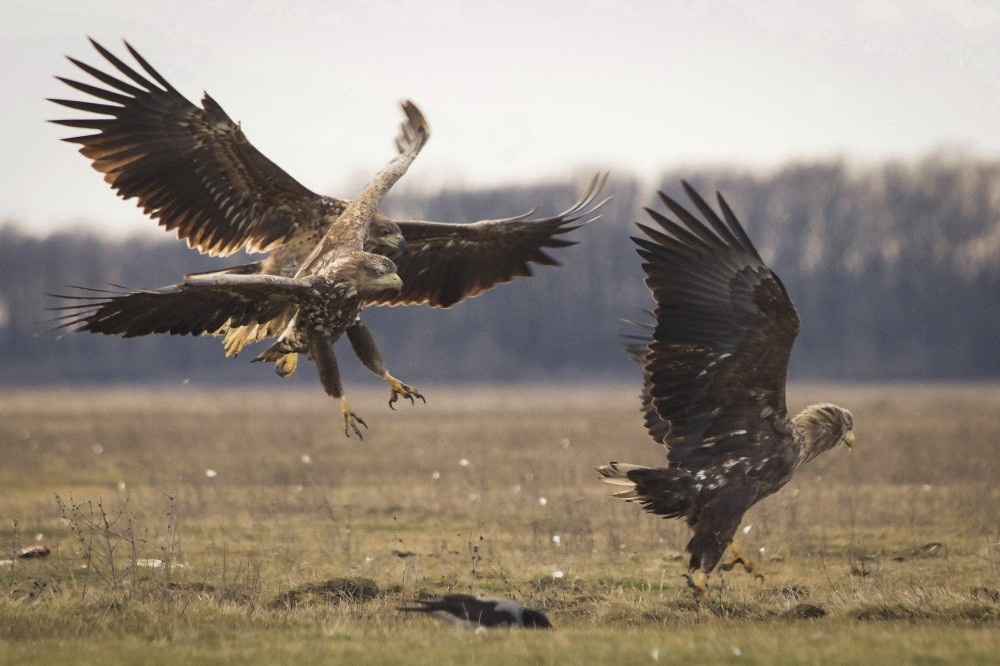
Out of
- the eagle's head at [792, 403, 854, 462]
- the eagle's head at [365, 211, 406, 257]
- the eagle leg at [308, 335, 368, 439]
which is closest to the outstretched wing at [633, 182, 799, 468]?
the eagle's head at [792, 403, 854, 462]

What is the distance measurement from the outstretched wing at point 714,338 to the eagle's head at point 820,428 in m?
0.40

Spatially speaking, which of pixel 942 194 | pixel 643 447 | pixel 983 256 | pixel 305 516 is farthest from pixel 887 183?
pixel 305 516

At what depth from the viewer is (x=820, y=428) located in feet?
33.4

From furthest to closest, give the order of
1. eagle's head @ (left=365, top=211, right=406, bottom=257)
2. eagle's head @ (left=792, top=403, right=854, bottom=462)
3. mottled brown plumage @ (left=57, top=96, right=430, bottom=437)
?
1. eagle's head @ (left=365, top=211, right=406, bottom=257)
2. eagle's head @ (left=792, top=403, right=854, bottom=462)
3. mottled brown plumage @ (left=57, top=96, right=430, bottom=437)

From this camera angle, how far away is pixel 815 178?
343 feet

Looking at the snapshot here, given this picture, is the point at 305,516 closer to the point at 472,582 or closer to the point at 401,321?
the point at 472,582

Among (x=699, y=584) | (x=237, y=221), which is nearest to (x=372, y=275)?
(x=237, y=221)

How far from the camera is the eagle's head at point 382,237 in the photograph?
10719mm

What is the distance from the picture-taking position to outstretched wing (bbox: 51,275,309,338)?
356 inches

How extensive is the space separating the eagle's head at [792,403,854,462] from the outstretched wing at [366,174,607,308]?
3058mm

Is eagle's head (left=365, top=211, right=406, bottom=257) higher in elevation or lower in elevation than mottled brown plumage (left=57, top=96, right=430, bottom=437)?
higher

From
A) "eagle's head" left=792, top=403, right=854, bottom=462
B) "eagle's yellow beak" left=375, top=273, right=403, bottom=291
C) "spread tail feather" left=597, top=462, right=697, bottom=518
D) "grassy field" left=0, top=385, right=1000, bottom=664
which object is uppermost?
"eagle's yellow beak" left=375, top=273, right=403, bottom=291

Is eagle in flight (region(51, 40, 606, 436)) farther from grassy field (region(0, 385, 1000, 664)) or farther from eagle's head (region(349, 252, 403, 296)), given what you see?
grassy field (region(0, 385, 1000, 664))

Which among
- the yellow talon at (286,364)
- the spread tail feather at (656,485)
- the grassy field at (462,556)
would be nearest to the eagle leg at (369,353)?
the yellow talon at (286,364)
